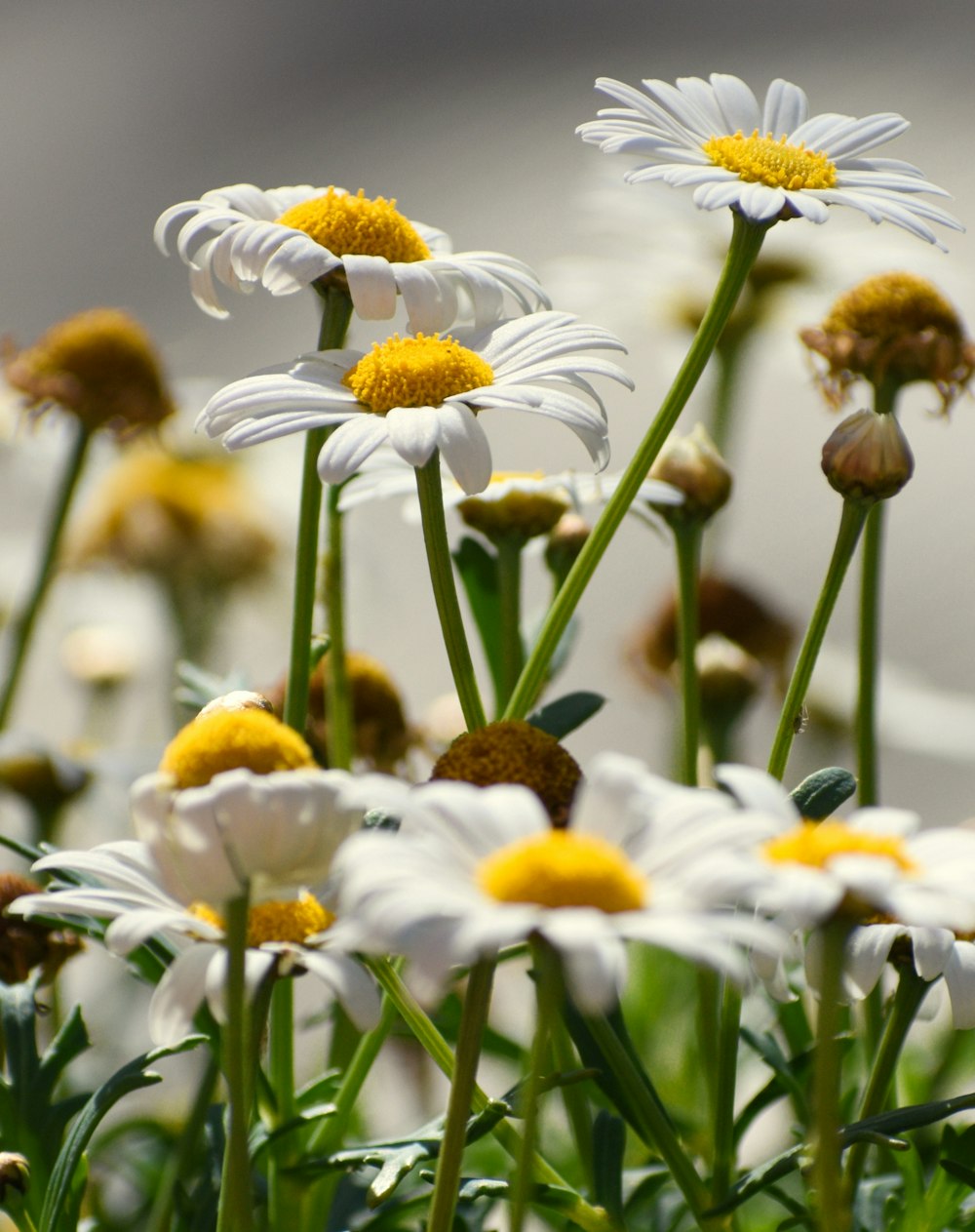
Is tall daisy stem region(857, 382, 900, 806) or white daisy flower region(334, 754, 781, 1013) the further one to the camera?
tall daisy stem region(857, 382, 900, 806)

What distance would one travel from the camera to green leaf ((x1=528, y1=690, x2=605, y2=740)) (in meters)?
0.37

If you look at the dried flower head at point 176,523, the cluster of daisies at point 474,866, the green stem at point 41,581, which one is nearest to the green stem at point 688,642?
the cluster of daisies at point 474,866

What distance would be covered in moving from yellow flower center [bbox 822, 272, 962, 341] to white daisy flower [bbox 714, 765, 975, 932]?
197 mm

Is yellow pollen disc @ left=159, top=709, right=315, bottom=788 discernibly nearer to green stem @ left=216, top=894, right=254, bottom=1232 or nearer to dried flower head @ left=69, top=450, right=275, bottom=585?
green stem @ left=216, top=894, right=254, bottom=1232

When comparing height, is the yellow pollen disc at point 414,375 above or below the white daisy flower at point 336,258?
below

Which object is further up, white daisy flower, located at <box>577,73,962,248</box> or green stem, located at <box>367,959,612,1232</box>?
white daisy flower, located at <box>577,73,962,248</box>

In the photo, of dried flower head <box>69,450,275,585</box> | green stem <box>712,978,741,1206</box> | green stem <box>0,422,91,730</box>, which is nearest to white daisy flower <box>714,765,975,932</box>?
green stem <box>712,978,741,1206</box>

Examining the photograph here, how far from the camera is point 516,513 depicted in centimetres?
42

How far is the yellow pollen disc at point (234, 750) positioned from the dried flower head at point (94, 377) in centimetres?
35

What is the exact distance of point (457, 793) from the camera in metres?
0.21

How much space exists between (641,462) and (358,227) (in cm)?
9

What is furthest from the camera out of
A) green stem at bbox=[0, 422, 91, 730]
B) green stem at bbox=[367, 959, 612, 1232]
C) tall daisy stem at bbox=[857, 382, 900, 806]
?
green stem at bbox=[0, 422, 91, 730]

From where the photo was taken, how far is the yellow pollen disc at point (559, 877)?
8.2 inches

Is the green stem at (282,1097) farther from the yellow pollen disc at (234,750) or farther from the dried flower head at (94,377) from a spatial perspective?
the dried flower head at (94,377)
